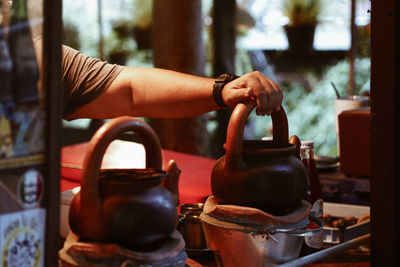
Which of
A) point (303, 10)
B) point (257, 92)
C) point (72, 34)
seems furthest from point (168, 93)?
point (72, 34)

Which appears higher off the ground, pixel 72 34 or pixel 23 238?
pixel 72 34

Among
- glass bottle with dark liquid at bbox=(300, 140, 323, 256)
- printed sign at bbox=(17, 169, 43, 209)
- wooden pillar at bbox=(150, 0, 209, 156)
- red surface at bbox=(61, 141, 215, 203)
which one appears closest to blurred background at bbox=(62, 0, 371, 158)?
wooden pillar at bbox=(150, 0, 209, 156)

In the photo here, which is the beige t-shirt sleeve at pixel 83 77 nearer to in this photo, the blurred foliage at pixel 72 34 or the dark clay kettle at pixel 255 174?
the dark clay kettle at pixel 255 174

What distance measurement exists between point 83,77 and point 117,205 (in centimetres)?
95

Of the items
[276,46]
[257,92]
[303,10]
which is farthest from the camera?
[276,46]

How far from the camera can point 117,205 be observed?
3.28ft

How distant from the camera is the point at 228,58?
5.56m

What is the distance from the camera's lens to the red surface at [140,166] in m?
2.38

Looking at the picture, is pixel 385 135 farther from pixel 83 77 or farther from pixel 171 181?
pixel 83 77

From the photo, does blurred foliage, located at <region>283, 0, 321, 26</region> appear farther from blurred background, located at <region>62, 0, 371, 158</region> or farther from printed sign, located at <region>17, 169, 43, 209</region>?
printed sign, located at <region>17, 169, 43, 209</region>

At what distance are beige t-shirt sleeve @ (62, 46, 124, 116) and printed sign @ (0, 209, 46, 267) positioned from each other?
3.20 ft

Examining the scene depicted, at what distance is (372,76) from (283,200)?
54cm

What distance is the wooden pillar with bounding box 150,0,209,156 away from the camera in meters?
4.32

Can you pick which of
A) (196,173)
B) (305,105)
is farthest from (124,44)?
(196,173)
